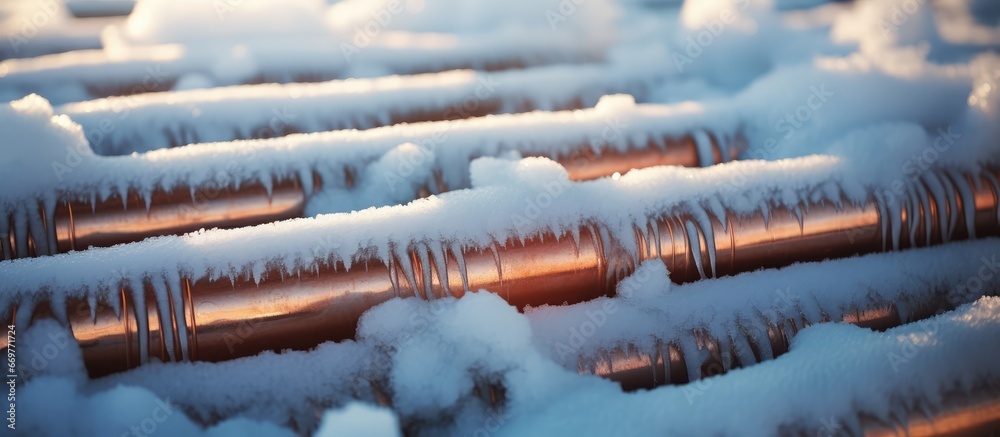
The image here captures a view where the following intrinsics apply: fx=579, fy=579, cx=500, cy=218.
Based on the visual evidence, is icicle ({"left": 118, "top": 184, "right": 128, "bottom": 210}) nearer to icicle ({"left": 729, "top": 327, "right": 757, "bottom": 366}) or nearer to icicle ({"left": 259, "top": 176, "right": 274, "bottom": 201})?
icicle ({"left": 259, "top": 176, "right": 274, "bottom": 201})

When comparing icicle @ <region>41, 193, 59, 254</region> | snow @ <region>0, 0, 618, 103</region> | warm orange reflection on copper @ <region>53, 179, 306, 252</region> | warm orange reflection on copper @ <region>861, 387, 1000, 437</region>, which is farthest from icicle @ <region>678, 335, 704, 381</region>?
snow @ <region>0, 0, 618, 103</region>

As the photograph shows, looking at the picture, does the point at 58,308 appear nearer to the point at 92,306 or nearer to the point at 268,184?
the point at 92,306

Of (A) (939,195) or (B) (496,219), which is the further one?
(A) (939,195)

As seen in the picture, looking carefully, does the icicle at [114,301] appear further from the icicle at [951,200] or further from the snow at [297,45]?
the icicle at [951,200]

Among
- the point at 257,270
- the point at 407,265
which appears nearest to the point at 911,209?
the point at 407,265

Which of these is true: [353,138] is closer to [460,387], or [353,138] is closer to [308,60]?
[460,387]

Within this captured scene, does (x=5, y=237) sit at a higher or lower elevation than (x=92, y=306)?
higher
